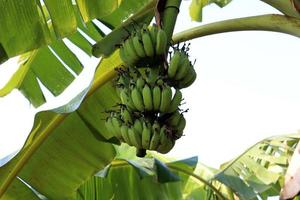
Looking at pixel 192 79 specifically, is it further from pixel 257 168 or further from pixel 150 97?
pixel 257 168

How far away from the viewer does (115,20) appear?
2.00 m

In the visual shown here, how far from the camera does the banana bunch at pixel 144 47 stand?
49.6 inches

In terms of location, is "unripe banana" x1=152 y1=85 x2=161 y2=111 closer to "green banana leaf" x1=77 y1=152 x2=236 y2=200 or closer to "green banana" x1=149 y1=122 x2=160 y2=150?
"green banana" x1=149 y1=122 x2=160 y2=150

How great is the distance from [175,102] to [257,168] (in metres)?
1.00

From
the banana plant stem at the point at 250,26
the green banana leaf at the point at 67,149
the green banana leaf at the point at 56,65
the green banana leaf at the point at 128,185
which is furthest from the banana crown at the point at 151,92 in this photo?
the green banana leaf at the point at 128,185

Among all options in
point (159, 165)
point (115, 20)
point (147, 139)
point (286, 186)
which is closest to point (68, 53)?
point (115, 20)

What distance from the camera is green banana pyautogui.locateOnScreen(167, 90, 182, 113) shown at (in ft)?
4.19

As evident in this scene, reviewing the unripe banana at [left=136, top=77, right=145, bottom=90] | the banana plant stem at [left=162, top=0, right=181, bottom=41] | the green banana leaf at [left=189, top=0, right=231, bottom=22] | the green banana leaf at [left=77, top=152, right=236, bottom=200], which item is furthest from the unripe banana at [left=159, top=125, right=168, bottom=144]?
the green banana leaf at [left=189, top=0, right=231, bottom=22]

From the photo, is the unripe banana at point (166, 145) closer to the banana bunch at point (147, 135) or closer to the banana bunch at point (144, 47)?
the banana bunch at point (147, 135)

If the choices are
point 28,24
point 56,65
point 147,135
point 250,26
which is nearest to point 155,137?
point 147,135

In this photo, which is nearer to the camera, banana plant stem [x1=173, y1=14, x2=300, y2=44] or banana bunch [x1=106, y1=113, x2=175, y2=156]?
banana bunch [x1=106, y1=113, x2=175, y2=156]

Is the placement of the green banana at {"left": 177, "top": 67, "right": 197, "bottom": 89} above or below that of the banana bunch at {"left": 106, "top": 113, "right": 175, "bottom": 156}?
above

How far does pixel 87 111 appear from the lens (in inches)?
71.9

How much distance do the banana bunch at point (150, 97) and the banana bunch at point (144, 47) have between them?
52mm
